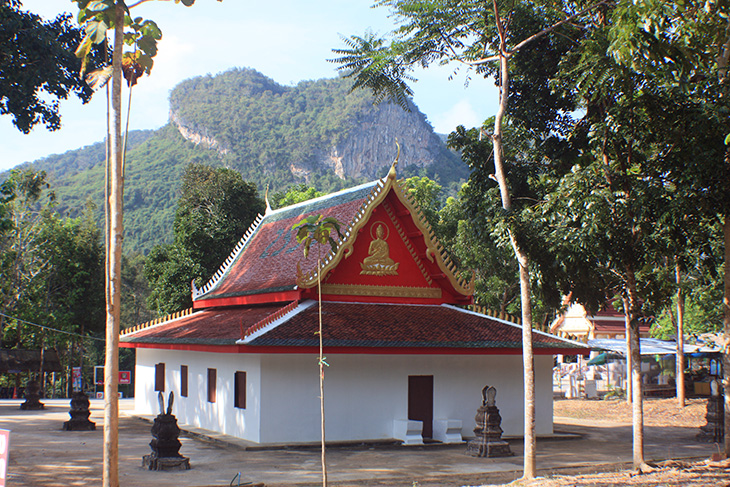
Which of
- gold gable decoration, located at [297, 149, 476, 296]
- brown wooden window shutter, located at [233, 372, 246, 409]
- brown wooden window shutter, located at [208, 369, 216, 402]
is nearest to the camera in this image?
brown wooden window shutter, located at [233, 372, 246, 409]

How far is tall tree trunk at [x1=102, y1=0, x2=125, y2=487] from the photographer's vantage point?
944 cm

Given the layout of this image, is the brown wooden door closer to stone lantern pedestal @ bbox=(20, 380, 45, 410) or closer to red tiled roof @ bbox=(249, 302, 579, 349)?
red tiled roof @ bbox=(249, 302, 579, 349)

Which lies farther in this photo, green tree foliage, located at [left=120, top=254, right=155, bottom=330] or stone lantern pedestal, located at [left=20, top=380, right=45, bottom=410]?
green tree foliage, located at [left=120, top=254, right=155, bottom=330]

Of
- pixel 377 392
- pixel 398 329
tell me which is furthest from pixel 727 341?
pixel 377 392

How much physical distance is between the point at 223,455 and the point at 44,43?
1229 centimetres

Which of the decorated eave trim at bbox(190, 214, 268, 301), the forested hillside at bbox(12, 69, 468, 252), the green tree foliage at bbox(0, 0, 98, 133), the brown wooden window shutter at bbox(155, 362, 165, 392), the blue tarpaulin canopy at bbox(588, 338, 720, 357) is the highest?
the forested hillside at bbox(12, 69, 468, 252)

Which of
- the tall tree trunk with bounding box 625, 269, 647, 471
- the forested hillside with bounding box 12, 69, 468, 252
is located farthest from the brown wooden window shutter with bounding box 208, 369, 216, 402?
the forested hillside with bounding box 12, 69, 468, 252

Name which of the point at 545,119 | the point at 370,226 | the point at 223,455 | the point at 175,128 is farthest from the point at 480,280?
the point at 175,128

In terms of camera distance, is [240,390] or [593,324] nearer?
[240,390]

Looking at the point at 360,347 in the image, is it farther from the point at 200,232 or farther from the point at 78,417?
the point at 200,232

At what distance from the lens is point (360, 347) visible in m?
17.5

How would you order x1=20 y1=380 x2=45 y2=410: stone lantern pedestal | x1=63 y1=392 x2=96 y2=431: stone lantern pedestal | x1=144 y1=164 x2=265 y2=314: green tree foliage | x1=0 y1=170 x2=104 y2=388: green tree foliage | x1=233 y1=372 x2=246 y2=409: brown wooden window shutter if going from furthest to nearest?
x1=0 y1=170 x2=104 y2=388: green tree foliage
x1=144 y1=164 x2=265 y2=314: green tree foliage
x1=20 y1=380 x2=45 y2=410: stone lantern pedestal
x1=63 y1=392 x2=96 y2=431: stone lantern pedestal
x1=233 y1=372 x2=246 y2=409: brown wooden window shutter

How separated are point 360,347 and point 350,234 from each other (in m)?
3.72

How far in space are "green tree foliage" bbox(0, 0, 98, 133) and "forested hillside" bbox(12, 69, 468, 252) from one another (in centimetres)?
8305
